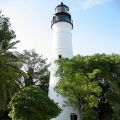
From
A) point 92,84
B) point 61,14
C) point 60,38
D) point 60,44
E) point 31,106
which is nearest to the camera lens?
point 31,106

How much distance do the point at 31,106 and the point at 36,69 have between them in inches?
799

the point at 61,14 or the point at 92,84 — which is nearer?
the point at 92,84

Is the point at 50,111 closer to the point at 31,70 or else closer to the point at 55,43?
the point at 55,43

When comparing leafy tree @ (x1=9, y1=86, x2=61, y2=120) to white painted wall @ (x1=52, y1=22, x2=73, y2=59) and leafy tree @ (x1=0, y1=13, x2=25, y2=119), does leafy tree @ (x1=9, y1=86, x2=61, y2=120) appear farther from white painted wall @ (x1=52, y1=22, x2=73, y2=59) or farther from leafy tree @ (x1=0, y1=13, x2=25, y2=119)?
white painted wall @ (x1=52, y1=22, x2=73, y2=59)

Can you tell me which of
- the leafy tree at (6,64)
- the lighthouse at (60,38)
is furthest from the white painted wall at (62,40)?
the leafy tree at (6,64)

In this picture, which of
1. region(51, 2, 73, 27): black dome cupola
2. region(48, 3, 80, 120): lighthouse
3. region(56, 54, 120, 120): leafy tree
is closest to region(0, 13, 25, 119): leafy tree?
region(56, 54, 120, 120): leafy tree

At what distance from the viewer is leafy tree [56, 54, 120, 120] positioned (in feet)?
108

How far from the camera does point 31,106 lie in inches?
1166

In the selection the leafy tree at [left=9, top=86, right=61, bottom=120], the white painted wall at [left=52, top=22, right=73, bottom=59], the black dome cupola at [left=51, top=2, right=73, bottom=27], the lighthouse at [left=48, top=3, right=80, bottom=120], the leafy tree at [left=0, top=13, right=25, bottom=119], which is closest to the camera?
the leafy tree at [left=0, top=13, right=25, bottom=119]

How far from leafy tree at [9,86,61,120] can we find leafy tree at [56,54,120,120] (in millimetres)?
3366

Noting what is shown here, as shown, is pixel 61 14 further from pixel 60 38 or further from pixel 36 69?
pixel 36 69

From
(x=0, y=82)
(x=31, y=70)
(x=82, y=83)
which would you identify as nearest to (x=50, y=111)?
(x=82, y=83)

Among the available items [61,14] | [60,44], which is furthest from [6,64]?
[61,14]

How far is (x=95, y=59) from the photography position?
37781mm
